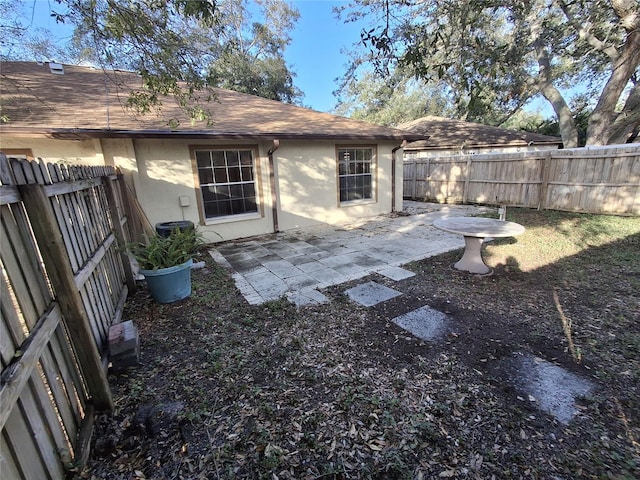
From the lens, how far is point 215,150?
20.6 ft

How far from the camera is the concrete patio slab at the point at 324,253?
4.28m

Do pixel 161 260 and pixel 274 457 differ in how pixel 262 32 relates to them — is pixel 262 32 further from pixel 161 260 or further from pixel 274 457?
pixel 274 457

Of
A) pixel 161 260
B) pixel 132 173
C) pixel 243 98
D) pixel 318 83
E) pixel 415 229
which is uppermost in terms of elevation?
pixel 318 83

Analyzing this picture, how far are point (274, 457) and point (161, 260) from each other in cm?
267

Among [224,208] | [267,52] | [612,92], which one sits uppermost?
[267,52]

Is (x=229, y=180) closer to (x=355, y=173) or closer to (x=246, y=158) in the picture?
(x=246, y=158)

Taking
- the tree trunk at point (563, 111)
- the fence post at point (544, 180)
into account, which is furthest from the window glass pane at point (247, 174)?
the tree trunk at point (563, 111)

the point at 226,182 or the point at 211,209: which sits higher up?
the point at 226,182

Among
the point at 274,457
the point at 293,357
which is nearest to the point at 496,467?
the point at 274,457

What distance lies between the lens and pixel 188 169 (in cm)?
606

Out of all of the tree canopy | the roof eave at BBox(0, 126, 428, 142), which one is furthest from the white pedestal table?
the tree canopy

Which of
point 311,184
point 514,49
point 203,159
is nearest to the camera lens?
point 203,159

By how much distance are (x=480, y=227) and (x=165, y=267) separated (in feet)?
14.5

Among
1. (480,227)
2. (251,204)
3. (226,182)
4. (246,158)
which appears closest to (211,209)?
(226,182)
